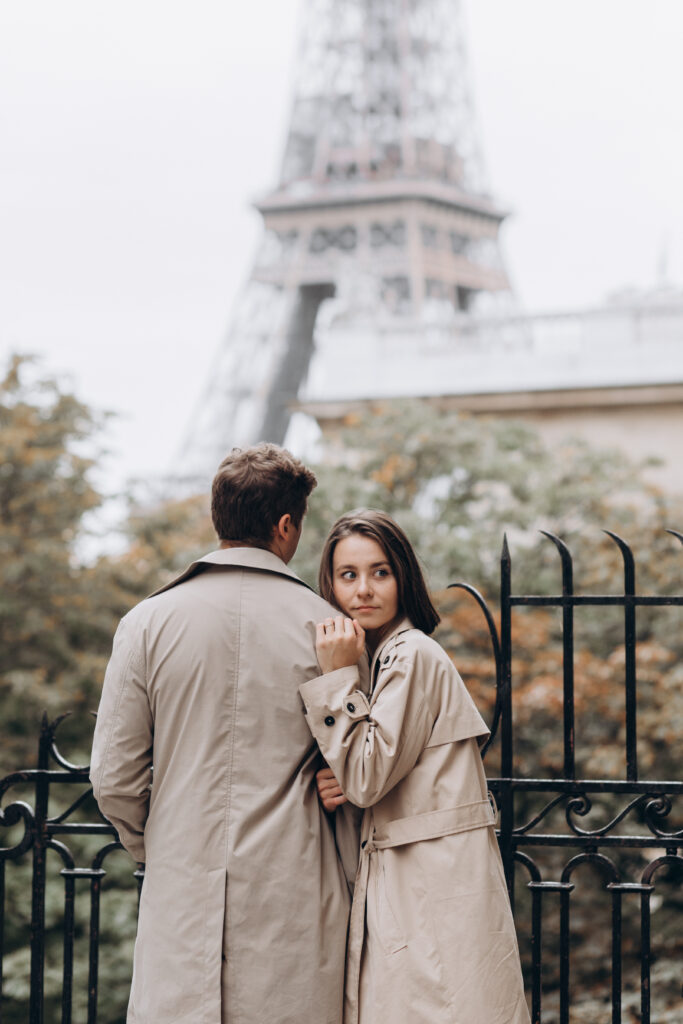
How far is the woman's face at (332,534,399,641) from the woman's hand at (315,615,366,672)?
4.7 inches

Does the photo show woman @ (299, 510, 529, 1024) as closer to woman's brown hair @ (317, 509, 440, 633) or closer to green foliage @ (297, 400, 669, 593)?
woman's brown hair @ (317, 509, 440, 633)

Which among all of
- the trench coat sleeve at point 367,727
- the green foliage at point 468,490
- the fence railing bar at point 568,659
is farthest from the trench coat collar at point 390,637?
the green foliage at point 468,490

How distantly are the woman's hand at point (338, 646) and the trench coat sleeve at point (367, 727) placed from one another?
3 centimetres

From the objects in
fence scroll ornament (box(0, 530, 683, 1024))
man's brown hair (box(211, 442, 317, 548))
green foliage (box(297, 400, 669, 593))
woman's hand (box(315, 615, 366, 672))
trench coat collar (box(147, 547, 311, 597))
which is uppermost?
green foliage (box(297, 400, 669, 593))

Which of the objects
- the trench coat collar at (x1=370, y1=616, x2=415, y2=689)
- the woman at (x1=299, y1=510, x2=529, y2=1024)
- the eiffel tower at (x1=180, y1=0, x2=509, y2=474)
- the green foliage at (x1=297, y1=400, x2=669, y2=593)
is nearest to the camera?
the woman at (x1=299, y1=510, x2=529, y2=1024)

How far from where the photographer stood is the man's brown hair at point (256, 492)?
2287 millimetres

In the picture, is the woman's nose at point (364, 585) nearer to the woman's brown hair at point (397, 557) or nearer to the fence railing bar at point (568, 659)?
the woman's brown hair at point (397, 557)

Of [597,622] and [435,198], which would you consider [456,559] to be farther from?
[435,198]

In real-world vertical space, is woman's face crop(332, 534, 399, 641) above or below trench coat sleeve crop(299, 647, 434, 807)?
above

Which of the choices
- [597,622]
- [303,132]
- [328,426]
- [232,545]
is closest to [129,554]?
[597,622]

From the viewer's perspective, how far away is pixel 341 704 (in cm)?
216

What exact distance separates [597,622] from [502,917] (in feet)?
21.0

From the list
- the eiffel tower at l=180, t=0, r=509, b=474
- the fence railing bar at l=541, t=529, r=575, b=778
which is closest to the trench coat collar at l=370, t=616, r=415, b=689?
the fence railing bar at l=541, t=529, r=575, b=778

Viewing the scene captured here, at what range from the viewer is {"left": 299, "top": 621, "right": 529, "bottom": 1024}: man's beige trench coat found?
2.12 metres
